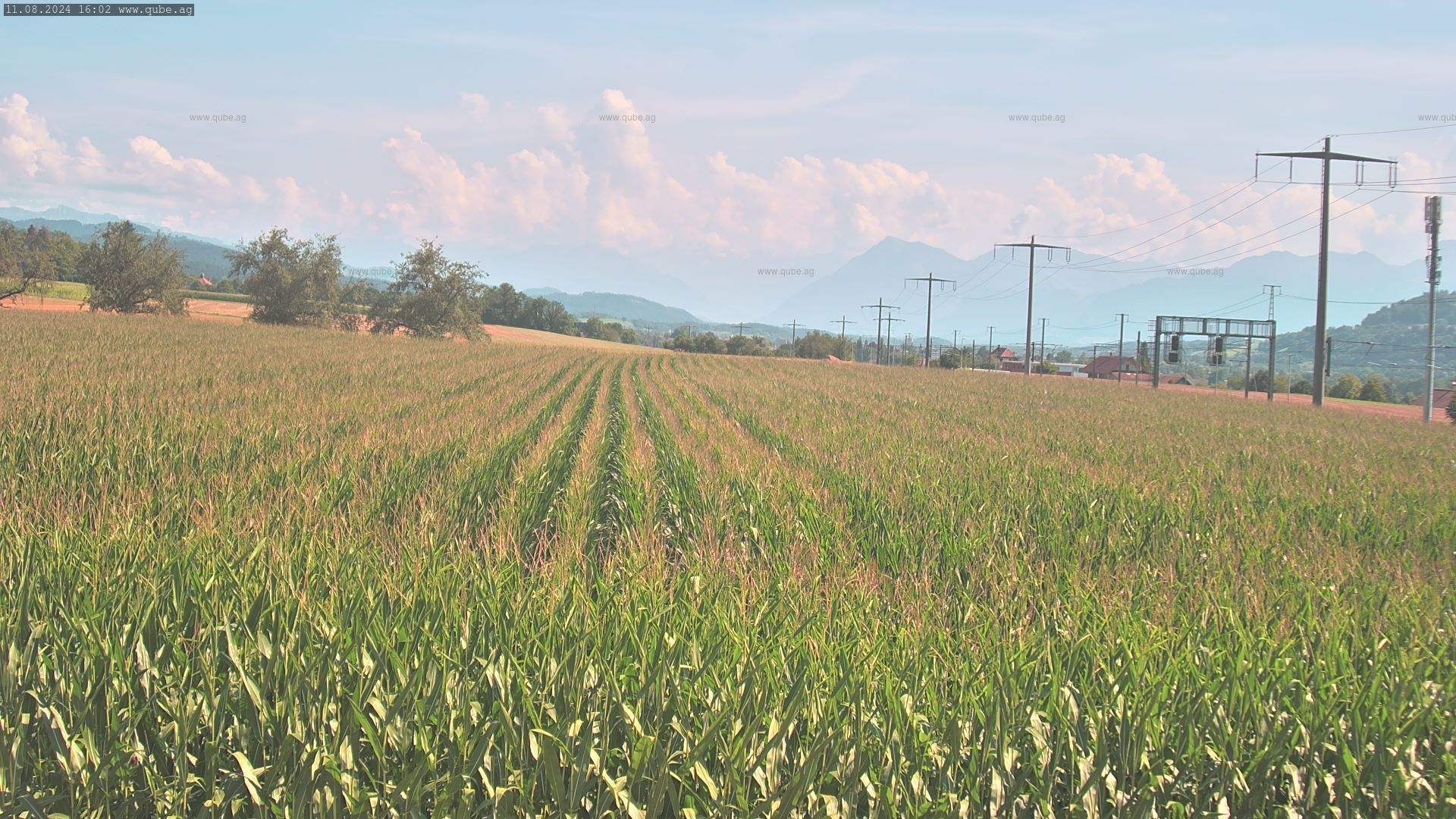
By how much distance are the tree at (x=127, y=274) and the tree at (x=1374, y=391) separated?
5143 inches

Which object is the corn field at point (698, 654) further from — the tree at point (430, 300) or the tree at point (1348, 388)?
the tree at point (1348, 388)

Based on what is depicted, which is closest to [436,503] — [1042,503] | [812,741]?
[812,741]

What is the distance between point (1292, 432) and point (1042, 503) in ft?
51.3

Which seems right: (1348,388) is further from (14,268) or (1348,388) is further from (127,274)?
(14,268)

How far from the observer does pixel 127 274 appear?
223 feet

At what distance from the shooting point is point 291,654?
2.80m

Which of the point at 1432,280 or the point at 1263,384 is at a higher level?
the point at 1432,280

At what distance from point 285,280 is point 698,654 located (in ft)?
290

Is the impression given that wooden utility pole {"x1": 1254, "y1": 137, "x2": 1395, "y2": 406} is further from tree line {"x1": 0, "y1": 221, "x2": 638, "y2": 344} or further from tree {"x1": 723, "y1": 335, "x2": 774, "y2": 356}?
tree {"x1": 723, "y1": 335, "x2": 774, "y2": 356}

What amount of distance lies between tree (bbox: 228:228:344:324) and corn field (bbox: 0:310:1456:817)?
8136 centimetres

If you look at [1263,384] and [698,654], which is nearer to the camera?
[698,654]

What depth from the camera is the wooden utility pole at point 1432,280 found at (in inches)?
1270

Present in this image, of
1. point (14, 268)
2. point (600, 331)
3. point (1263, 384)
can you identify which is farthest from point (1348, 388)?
point (14, 268)

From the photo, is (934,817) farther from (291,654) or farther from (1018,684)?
(291,654)
